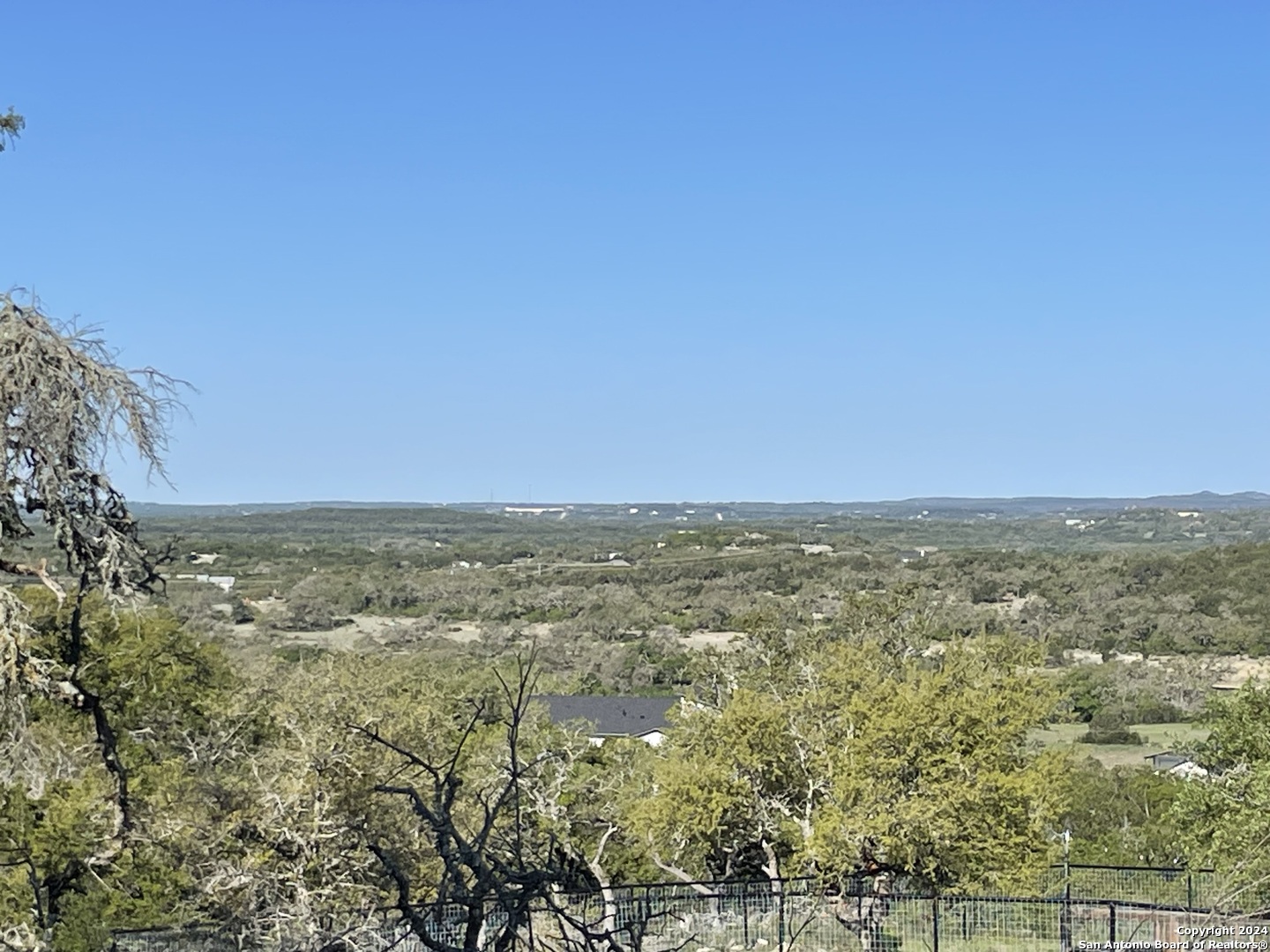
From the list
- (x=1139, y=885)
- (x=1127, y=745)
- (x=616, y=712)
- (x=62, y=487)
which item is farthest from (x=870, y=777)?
(x=1127, y=745)

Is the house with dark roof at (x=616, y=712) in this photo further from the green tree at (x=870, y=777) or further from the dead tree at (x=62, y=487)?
the dead tree at (x=62, y=487)

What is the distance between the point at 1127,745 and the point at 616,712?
20.9 m

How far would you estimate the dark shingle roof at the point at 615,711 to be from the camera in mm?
47250

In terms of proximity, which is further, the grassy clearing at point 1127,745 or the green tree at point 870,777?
the grassy clearing at point 1127,745

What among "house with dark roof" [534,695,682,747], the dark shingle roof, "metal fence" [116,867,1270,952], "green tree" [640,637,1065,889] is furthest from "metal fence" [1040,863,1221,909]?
the dark shingle roof

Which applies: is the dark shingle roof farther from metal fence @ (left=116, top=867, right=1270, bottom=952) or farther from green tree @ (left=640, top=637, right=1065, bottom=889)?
metal fence @ (left=116, top=867, right=1270, bottom=952)

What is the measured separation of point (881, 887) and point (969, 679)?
3.56m

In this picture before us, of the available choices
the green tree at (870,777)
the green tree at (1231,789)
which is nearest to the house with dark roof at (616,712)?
the green tree at (870,777)

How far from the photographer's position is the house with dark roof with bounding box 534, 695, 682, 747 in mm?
46750

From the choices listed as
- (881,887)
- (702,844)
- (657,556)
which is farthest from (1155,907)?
(657,556)

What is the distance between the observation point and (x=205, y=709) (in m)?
25.7

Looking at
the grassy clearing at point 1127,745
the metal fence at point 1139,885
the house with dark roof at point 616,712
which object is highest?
the metal fence at point 1139,885

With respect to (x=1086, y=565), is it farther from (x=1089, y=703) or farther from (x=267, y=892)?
(x=267, y=892)

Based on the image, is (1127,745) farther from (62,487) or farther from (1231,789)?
(62,487)
